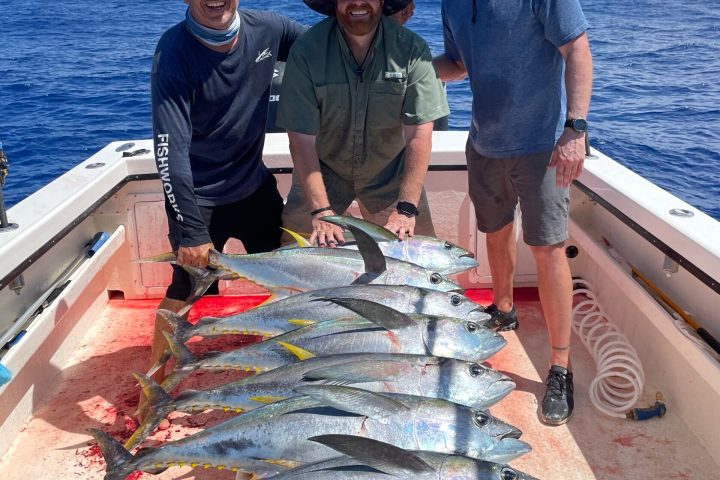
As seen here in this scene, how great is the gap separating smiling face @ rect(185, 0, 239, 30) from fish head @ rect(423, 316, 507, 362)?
1.65 metres

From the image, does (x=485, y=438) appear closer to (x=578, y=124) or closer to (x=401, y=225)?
(x=401, y=225)

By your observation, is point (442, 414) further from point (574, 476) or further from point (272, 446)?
point (574, 476)

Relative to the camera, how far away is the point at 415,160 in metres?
3.38

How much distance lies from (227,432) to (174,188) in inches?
53.8

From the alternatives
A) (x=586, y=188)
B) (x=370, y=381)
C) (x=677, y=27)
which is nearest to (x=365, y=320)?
(x=370, y=381)

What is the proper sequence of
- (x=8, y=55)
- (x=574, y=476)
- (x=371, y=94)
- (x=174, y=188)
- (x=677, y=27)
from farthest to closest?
(x=677, y=27) < (x=8, y=55) < (x=371, y=94) < (x=174, y=188) < (x=574, y=476)

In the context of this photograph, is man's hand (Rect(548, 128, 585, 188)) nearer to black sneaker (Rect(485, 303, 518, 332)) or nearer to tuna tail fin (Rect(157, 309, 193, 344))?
black sneaker (Rect(485, 303, 518, 332))

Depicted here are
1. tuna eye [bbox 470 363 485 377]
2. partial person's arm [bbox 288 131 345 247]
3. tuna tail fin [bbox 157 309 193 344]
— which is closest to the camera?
tuna eye [bbox 470 363 485 377]

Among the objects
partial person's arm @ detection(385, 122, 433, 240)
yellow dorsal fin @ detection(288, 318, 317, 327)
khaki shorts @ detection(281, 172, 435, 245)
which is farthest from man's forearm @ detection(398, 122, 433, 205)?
yellow dorsal fin @ detection(288, 318, 317, 327)

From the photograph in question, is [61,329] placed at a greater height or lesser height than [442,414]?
lesser

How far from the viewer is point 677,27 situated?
18859 mm

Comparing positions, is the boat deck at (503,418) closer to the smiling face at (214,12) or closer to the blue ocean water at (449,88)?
the smiling face at (214,12)

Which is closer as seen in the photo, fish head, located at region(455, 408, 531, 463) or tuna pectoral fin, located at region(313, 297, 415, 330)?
fish head, located at region(455, 408, 531, 463)

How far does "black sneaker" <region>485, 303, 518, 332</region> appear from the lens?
410cm
